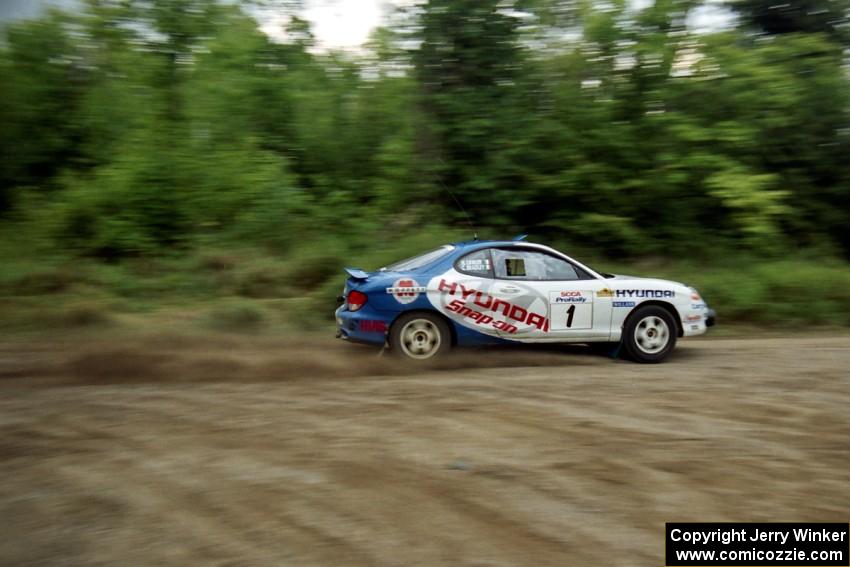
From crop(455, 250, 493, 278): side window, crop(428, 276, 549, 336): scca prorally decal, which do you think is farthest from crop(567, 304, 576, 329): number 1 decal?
crop(455, 250, 493, 278): side window

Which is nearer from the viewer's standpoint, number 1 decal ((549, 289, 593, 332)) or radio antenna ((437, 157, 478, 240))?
number 1 decal ((549, 289, 593, 332))

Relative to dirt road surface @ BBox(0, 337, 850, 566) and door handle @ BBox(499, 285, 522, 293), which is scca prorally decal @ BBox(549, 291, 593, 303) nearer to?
door handle @ BBox(499, 285, 522, 293)

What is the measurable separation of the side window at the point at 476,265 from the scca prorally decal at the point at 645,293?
156 cm

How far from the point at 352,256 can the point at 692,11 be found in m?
9.00

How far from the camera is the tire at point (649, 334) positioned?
9180 millimetres

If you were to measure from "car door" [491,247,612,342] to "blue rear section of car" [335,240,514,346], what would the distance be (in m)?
0.49

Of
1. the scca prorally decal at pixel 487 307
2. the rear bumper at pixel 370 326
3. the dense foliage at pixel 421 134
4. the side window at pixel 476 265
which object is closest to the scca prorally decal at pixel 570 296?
the scca prorally decal at pixel 487 307

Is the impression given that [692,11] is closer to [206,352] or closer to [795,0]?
[795,0]

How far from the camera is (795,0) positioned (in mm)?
19172

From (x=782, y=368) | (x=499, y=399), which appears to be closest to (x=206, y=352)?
(x=499, y=399)

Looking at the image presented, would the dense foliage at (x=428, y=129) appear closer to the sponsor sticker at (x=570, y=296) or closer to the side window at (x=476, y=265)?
the side window at (x=476, y=265)

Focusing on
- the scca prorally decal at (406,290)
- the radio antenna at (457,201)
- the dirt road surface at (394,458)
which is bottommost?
the dirt road surface at (394,458)

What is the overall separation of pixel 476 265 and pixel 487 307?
523mm

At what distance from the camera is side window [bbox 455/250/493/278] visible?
29.5 feet
